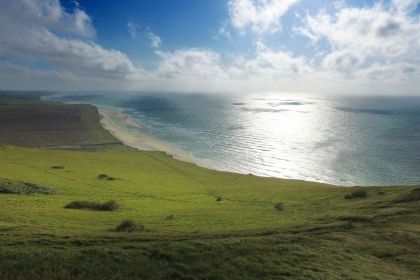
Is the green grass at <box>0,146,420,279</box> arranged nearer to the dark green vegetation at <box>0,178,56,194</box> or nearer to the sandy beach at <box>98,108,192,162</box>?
the dark green vegetation at <box>0,178,56,194</box>

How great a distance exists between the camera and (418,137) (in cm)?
16200

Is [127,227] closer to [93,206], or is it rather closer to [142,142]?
[93,206]

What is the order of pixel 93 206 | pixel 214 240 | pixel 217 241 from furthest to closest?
pixel 93 206 < pixel 214 240 < pixel 217 241

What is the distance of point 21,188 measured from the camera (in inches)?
2068

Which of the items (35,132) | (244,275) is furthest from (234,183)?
(35,132)

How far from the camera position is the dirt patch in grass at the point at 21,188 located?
4973cm

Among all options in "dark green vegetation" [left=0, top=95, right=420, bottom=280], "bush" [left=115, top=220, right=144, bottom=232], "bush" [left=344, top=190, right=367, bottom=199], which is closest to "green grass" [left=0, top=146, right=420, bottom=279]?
"dark green vegetation" [left=0, top=95, right=420, bottom=280]

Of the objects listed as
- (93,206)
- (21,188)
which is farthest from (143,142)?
(93,206)

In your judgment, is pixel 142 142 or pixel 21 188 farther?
pixel 142 142

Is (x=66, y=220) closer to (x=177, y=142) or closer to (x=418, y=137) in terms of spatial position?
(x=177, y=142)

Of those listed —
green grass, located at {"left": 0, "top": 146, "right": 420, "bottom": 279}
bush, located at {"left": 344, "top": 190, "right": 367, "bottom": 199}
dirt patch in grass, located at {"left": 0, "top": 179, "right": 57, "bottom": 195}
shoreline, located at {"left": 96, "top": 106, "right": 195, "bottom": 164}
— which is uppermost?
green grass, located at {"left": 0, "top": 146, "right": 420, "bottom": 279}

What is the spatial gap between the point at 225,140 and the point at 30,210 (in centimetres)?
13348

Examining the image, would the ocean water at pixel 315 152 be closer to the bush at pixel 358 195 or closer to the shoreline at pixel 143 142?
the shoreline at pixel 143 142

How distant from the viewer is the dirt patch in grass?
163ft
